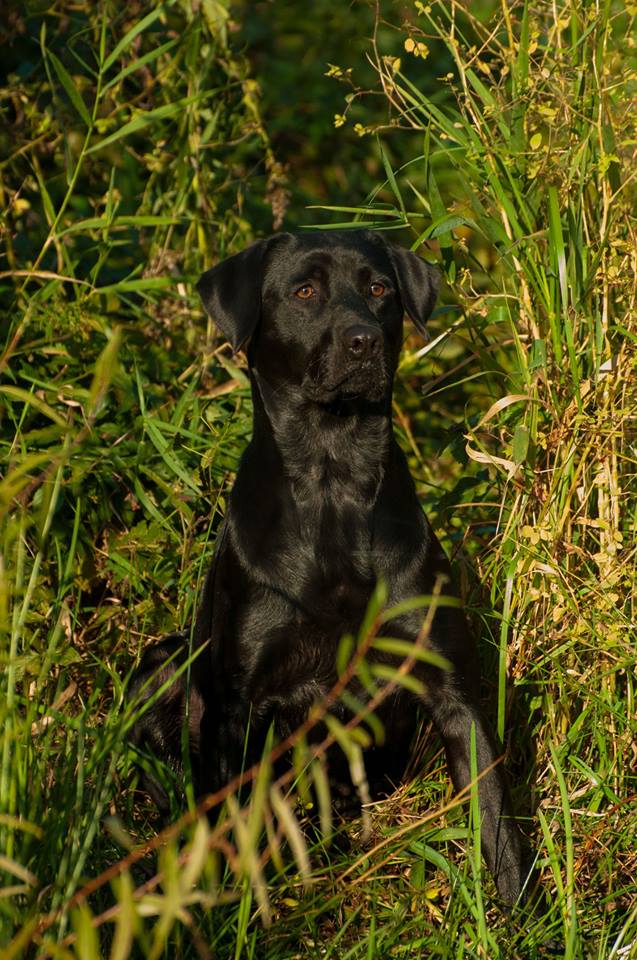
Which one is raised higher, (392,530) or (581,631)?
(392,530)

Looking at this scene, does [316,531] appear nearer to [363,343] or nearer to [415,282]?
[363,343]

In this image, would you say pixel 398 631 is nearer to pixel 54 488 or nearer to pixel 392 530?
pixel 392 530

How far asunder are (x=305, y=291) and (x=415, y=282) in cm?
34

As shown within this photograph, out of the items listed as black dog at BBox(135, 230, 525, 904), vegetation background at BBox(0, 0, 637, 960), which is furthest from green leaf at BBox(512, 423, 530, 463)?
black dog at BBox(135, 230, 525, 904)

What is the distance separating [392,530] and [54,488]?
4.96ft

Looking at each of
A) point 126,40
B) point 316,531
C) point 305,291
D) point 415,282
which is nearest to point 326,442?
point 316,531

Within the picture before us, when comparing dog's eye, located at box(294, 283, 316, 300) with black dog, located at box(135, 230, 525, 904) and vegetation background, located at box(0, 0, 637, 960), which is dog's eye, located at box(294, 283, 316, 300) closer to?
black dog, located at box(135, 230, 525, 904)

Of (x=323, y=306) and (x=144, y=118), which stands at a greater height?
(x=144, y=118)

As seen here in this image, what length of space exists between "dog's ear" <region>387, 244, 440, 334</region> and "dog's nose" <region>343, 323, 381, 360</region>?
382mm

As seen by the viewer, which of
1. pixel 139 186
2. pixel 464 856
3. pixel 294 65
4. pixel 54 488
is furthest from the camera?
pixel 294 65

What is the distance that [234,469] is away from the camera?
4277 mm

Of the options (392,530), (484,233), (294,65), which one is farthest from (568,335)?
(294,65)

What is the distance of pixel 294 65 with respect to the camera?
8.38m

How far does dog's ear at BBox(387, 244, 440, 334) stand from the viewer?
12.0 feet
